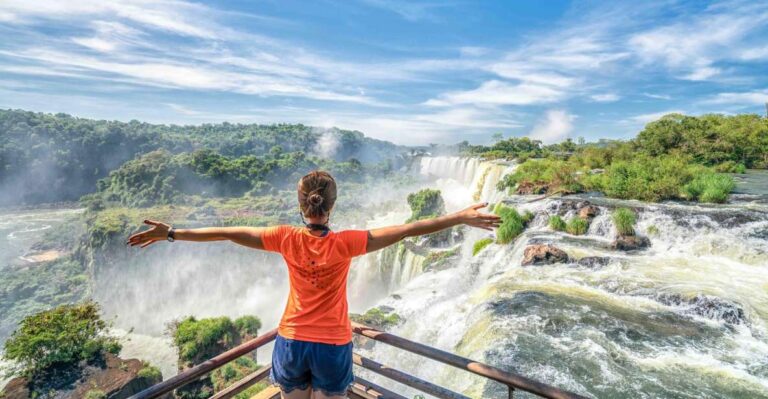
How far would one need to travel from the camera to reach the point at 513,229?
12.8m

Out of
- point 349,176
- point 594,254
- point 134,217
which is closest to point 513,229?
point 594,254

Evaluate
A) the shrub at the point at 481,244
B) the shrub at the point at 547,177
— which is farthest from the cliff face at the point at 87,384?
the shrub at the point at 547,177

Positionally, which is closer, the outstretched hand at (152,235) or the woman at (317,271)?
the woman at (317,271)

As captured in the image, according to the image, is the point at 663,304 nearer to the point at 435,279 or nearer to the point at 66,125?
the point at 435,279

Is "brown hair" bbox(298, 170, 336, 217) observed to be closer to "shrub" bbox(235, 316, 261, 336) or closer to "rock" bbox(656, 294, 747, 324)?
"rock" bbox(656, 294, 747, 324)

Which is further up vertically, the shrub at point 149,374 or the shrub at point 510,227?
A: the shrub at point 510,227

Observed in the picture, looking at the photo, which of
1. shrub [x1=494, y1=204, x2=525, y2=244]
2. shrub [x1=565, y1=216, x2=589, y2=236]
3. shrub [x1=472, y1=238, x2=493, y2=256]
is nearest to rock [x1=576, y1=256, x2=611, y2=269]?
shrub [x1=565, y1=216, x2=589, y2=236]

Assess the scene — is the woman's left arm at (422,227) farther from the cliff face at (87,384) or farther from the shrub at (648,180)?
the cliff face at (87,384)

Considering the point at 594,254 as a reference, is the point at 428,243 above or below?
below

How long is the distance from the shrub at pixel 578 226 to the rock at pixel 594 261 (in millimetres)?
2268

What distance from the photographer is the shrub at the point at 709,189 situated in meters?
12.5

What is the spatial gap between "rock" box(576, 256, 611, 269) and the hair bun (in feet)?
31.1

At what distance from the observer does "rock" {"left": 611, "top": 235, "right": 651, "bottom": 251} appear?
10.3 m

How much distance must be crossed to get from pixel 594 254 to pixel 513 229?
10.2ft
